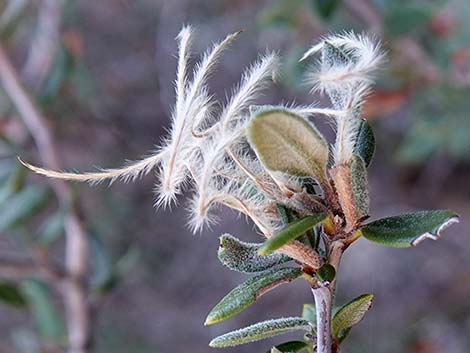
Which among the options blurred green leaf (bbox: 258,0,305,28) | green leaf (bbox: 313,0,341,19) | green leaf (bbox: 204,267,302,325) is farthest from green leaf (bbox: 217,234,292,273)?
blurred green leaf (bbox: 258,0,305,28)

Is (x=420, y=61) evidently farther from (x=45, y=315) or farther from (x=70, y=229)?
(x=45, y=315)

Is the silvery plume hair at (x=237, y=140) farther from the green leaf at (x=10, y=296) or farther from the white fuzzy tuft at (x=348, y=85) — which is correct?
the green leaf at (x=10, y=296)

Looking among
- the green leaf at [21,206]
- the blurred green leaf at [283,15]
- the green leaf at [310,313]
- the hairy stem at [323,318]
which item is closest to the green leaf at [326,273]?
the hairy stem at [323,318]

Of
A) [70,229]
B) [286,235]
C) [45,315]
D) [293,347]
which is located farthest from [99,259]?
[286,235]

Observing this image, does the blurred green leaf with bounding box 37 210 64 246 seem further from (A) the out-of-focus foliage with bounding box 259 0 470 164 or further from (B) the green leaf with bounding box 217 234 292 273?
(B) the green leaf with bounding box 217 234 292 273

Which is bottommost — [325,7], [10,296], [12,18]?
[10,296]

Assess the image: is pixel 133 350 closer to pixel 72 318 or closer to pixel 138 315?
pixel 138 315

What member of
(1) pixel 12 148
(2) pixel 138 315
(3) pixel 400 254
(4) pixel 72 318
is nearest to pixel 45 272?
(4) pixel 72 318
